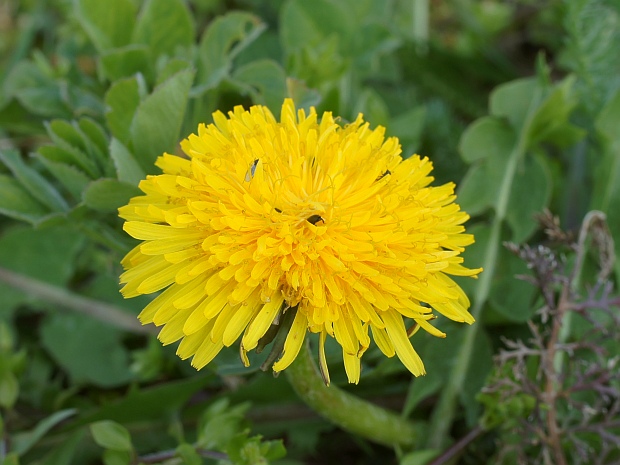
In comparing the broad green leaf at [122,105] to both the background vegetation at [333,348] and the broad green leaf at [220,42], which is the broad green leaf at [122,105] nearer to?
the background vegetation at [333,348]

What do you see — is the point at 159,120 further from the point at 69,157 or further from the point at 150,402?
the point at 150,402

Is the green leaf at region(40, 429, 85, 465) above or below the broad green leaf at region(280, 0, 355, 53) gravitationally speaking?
below

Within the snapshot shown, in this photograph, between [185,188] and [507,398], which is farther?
[507,398]

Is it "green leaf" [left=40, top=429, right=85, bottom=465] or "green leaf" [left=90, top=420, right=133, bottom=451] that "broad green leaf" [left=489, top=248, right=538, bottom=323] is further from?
"green leaf" [left=40, top=429, right=85, bottom=465]

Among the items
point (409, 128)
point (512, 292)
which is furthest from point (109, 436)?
point (409, 128)

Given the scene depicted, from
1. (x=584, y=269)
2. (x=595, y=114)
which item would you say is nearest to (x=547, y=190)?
(x=584, y=269)

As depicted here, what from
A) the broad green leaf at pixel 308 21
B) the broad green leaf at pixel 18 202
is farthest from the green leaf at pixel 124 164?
the broad green leaf at pixel 308 21

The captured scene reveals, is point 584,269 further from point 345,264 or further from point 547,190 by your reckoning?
point 345,264

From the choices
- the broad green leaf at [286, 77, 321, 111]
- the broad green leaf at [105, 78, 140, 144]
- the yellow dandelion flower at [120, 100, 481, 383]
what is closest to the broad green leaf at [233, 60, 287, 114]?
the broad green leaf at [286, 77, 321, 111]
